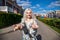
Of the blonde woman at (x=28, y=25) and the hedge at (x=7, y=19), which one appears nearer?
the blonde woman at (x=28, y=25)

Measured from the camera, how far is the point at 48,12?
26.6 feet

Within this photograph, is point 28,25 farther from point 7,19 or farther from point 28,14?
point 7,19

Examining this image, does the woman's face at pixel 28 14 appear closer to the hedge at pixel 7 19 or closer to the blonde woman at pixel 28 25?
the blonde woman at pixel 28 25

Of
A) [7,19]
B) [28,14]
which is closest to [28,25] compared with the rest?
[28,14]

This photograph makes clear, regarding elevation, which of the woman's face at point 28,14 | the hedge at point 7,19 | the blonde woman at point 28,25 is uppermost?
the woman's face at point 28,14

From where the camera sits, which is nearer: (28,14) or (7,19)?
(28,14)

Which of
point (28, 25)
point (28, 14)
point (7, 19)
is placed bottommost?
point (7, 19)

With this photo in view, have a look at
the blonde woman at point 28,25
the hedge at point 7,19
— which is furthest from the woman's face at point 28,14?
the hedge at point 7,19

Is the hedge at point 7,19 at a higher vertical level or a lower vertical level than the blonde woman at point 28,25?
lower

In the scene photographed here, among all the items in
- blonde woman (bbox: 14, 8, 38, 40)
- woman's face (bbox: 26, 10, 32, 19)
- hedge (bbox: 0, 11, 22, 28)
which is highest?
woman's face (bbox: 26, 10, 32, 19)

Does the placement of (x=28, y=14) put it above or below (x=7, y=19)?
above

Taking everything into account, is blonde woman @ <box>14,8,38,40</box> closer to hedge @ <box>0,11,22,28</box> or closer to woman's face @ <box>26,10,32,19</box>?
woman's face @ <box>26,10,32,19</box>

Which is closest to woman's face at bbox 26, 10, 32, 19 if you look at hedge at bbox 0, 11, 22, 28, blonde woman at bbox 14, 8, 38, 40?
blonde woman at bbox 14, 8, 38, 40

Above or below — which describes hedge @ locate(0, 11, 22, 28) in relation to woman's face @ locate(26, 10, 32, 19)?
below
